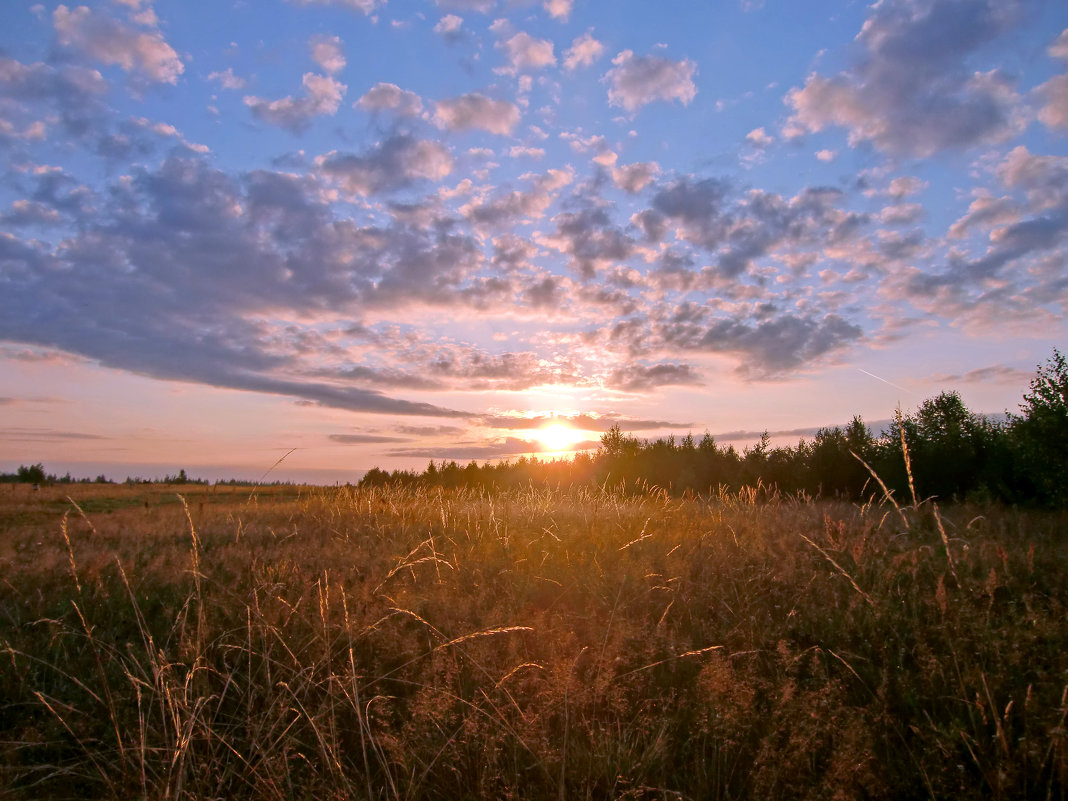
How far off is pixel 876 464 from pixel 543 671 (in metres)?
25.2

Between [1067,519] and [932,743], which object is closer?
[932,743]

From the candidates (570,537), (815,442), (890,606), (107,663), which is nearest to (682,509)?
(570,537)

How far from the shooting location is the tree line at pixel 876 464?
16.9m

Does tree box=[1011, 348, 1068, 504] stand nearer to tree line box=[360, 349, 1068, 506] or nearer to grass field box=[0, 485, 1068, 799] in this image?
tree line box=[360, 349, 1068, 506]

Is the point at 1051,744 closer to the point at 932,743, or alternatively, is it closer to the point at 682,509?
the point at 932,743

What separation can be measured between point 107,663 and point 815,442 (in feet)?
91.5

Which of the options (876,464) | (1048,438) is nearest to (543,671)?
(1048,438)

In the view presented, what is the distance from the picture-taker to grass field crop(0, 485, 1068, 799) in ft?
11.9

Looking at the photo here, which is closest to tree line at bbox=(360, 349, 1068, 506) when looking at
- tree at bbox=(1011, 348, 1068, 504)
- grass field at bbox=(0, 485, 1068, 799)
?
tree at bbox=(1011, 348, 1068, 504)

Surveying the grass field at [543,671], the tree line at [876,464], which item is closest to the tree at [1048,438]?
the tree line at [876,464]

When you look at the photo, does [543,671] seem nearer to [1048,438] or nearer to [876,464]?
[1048,438]

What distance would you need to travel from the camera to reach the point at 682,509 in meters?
12.1

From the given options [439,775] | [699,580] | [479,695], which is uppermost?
[699,580]

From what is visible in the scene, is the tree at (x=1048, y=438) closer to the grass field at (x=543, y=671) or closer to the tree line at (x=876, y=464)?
the tree line at (x=876, y=464)
